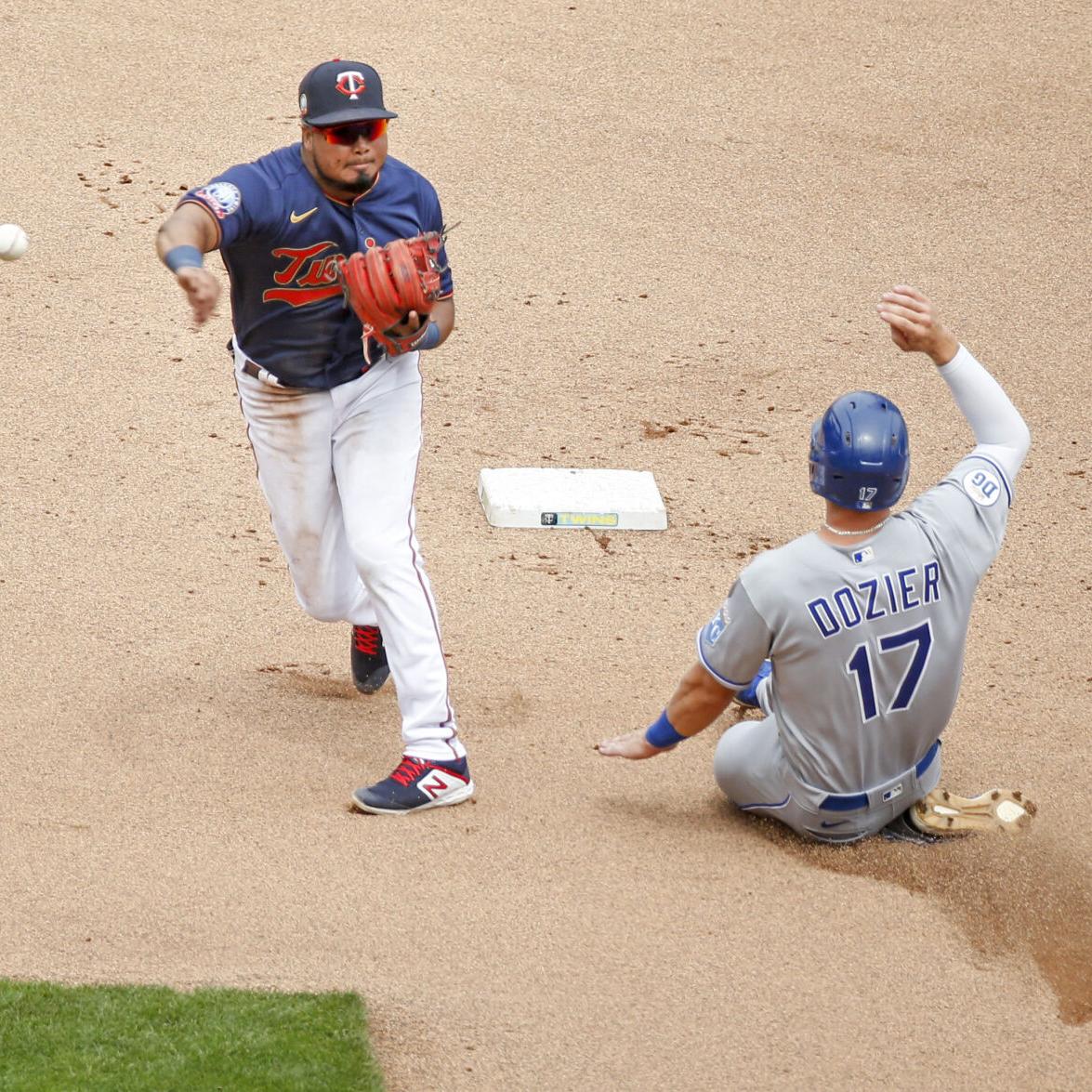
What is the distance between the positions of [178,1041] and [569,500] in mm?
3635

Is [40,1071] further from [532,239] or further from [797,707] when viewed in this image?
[532,239]

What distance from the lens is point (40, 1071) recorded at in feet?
12.1

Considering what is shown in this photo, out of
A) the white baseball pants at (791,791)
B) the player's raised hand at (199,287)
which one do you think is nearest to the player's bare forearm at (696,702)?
the white baseball pants at (791,791)

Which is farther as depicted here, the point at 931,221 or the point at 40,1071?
the point at 931,221

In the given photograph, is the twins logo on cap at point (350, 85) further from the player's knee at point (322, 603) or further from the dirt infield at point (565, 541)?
the dirt infield at point (565, 541)

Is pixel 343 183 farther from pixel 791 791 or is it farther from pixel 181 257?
pixel 791 791

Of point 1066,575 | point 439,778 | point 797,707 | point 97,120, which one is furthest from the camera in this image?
point 97,120

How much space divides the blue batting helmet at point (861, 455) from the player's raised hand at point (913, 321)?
0.25m

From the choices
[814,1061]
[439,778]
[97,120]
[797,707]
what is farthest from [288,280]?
[97,120]

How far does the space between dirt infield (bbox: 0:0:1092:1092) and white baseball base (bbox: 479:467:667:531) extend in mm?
91

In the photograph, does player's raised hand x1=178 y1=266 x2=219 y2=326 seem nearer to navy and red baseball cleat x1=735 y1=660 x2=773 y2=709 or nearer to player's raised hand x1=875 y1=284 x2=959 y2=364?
player's raised hand x1=875 y1=284 x2=959 y2=364

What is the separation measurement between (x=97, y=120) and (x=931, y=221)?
534 centimetres

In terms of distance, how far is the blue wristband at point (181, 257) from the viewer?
4.24 m

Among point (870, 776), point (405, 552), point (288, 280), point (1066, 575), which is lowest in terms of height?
point (1066, 575)
